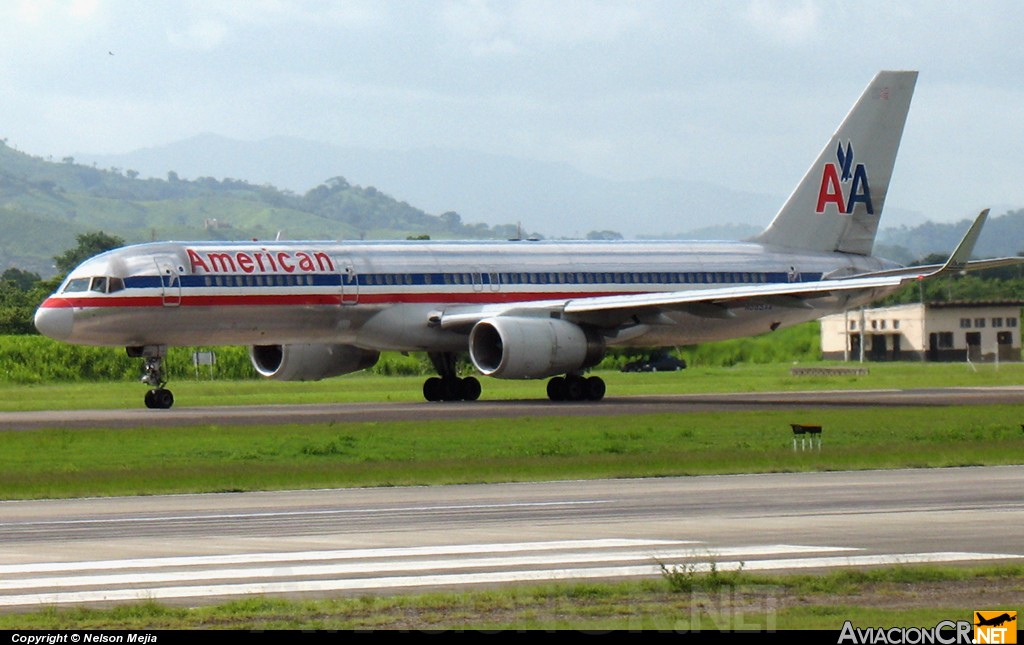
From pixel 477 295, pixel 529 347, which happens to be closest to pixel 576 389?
pixel 529 347

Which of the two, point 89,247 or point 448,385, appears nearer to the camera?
point 448,385

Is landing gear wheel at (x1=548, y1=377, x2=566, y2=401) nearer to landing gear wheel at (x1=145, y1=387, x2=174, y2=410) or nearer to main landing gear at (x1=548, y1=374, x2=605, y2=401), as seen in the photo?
main landing gear at (x1=548, y1=374, x2=605, y2=401)

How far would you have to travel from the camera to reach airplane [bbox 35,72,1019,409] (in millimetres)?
44031

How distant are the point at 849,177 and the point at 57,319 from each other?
82.3ft

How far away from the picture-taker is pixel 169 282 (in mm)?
43688

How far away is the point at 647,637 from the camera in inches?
454

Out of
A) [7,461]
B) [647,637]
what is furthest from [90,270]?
[647,637]

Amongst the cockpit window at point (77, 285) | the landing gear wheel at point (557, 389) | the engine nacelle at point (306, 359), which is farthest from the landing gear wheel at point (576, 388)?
the cockpit window at point (77, 285)

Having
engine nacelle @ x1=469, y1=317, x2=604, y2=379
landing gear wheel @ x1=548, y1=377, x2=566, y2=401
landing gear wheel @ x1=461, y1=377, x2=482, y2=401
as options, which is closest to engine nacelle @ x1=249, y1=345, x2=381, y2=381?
landing gear wheel @ x1=461, y1=377, x2=482, y2=401

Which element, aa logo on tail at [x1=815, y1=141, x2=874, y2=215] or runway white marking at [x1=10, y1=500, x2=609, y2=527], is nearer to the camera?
runway white marking at [x1=10, y1=500, x2=609, y2=527]

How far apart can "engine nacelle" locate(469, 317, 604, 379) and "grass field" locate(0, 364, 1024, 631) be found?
5.77m

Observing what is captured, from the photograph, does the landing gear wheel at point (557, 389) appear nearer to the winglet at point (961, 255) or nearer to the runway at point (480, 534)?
the winglet at point (961, 255)

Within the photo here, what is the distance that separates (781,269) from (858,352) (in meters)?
55.1

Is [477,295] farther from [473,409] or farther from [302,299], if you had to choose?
[473,409]
